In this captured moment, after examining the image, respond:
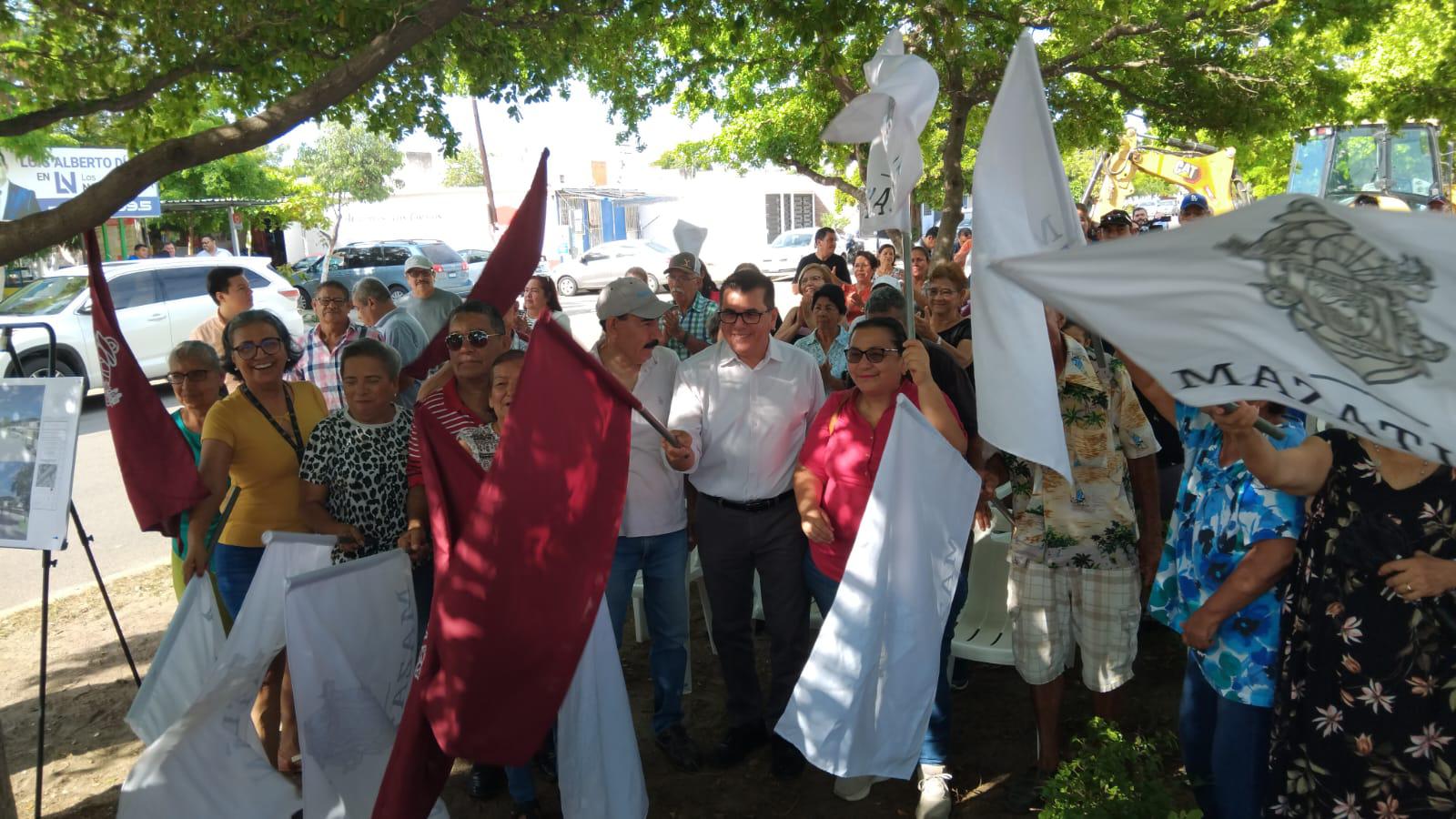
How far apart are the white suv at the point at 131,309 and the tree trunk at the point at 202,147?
972 centimetres

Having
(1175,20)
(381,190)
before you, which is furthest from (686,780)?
(381,190)

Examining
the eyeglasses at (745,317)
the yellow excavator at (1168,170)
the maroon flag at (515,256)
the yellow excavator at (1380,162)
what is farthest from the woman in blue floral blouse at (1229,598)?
the yellow excavator at (1380,162)

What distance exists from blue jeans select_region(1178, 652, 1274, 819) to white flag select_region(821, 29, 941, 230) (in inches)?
77.7

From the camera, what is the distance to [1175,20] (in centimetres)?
998

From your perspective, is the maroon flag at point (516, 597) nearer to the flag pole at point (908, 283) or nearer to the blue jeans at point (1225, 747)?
the flag pole at point (908, 283)

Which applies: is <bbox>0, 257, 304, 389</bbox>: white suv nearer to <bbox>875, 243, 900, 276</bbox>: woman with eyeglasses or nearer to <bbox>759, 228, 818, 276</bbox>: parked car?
<bbox>875, 243, 900, 276</bbox>: woman with eyeglasses

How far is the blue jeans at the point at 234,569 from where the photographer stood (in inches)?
160

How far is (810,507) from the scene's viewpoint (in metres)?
3.79

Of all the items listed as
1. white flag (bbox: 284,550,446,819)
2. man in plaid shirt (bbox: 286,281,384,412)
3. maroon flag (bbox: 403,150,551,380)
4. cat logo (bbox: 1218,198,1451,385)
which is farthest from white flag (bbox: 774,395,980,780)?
man in plaid shirt (bbox: 286,281,384,412)

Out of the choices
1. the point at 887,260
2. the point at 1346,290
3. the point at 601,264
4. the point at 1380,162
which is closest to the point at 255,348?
the point at 1346,290

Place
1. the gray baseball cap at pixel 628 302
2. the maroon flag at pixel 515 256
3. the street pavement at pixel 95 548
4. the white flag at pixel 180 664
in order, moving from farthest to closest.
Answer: the street pavement at pixel 95 548
the maroon flag at pixel 515 256
the gray baseball cap at pixel 628 302
the white flag at pixel 180 664

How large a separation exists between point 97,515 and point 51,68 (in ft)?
13.8

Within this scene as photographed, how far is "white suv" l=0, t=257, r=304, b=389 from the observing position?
13.2m

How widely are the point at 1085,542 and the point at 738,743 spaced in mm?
1689
